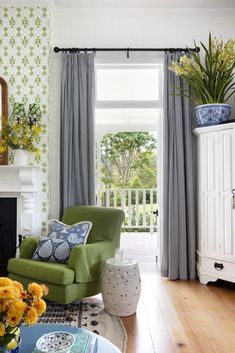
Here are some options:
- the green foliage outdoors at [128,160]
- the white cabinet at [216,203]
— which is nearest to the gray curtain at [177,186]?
the white cabinet at [216,203]

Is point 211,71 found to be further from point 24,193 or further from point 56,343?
point 56,343

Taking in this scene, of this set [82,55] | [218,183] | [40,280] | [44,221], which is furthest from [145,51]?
[40,280]

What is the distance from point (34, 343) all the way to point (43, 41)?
3303mm

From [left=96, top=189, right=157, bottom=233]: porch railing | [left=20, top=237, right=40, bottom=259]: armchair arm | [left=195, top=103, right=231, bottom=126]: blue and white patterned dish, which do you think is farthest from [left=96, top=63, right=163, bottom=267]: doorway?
[left=20, top=237, right=40, bottom=259]: armchair arm

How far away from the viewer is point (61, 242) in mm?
2951

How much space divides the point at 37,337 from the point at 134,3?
3.65 metres

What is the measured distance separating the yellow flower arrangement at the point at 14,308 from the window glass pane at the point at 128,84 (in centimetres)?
311

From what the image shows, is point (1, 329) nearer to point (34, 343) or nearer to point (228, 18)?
point (34, 343)

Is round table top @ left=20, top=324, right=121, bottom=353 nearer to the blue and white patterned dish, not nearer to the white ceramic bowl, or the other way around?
the white ceramic bowl

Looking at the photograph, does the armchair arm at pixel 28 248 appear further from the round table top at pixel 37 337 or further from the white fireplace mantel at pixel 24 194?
the round table top at pixel 37 337

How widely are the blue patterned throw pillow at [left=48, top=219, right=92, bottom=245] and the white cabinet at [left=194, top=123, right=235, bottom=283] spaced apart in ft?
4.47

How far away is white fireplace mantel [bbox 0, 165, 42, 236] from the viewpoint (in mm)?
3596

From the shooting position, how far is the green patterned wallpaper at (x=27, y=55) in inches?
145

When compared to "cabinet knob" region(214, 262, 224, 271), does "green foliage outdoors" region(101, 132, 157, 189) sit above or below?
above
